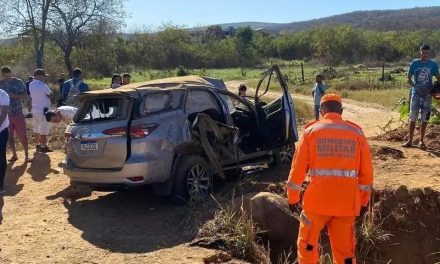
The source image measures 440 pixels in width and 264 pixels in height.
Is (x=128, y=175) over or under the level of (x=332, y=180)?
under

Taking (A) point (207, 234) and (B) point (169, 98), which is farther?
(B) point (169, 98)

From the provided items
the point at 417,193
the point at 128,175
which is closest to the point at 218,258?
the point at 128,175

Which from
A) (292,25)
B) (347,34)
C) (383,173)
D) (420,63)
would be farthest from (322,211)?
(292,25)

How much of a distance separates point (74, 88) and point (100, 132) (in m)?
4.35

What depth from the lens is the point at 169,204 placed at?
771 cm

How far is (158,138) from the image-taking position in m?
7.20

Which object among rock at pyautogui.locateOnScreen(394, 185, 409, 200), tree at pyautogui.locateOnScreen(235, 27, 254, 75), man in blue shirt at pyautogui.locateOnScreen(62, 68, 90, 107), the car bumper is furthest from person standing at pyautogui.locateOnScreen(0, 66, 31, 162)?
tree at pyautogui.locateOnScreen(235, 27, 254, 75)

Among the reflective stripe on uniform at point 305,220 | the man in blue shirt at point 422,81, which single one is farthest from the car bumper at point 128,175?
the man in blue shirt at point 422,81

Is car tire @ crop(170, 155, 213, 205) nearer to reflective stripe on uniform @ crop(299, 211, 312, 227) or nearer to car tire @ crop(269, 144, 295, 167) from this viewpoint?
car tire @ crop(269, 144, 295, 167)

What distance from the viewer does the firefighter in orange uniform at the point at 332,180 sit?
4820 millimetres

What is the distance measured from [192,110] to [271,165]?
219 centimetres

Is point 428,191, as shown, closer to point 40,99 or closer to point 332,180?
point 332,180

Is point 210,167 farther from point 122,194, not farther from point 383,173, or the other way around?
point 383,173

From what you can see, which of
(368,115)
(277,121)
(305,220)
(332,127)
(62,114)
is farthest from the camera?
(368,115)
